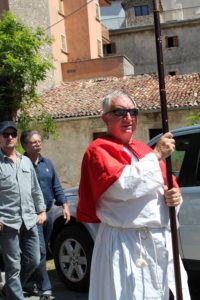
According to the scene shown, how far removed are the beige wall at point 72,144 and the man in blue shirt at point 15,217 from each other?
18793 millimetres

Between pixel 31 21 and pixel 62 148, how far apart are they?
8.99 metres

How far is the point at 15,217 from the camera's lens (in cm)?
504

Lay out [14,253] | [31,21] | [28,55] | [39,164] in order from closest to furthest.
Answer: [14,253], [39,164], [28,55], [31,21]

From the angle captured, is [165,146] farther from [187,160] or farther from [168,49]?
[168,49]

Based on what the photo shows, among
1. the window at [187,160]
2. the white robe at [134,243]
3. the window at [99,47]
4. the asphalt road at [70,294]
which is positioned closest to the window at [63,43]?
the window at [99,47]

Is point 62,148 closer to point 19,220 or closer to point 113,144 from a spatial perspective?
point 19,220

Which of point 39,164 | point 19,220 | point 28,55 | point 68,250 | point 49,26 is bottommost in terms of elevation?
point 68,250

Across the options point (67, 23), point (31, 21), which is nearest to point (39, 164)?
point (31, 21)

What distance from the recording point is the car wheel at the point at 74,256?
246 inches

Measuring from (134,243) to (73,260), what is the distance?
3.33m

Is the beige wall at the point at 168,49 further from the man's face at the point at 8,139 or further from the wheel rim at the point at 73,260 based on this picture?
the man's face at the point at 8,139

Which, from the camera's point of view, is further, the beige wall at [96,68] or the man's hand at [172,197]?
the beige wall at [96,68]

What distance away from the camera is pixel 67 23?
34.5 m

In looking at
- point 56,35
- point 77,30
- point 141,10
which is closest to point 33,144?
point 56,35
